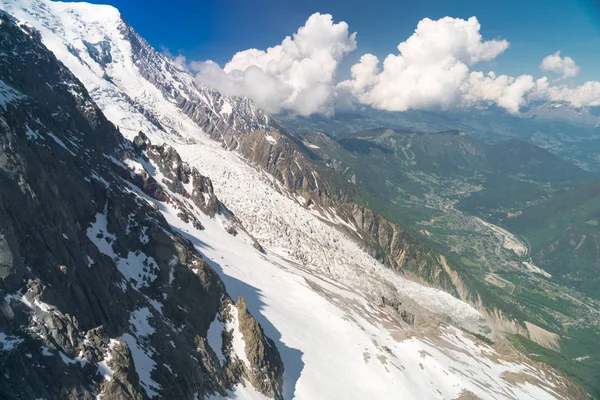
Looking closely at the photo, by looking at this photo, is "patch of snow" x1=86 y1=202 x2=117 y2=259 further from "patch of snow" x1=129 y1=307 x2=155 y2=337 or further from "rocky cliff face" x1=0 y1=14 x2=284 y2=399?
"patch of snow" x1=129 y1=307 x2=155 y2=337

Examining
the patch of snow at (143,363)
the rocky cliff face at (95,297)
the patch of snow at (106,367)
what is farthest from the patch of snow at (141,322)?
the patch of snow at (106,367)

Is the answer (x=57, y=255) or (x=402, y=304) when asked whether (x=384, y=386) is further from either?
(x=402, y=304)

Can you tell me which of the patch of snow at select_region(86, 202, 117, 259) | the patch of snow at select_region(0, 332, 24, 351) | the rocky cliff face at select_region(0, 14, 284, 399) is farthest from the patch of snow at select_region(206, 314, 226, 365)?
the patch of snow at select_region(0, 332, 24, 351)

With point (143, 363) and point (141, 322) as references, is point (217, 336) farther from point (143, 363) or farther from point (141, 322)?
point (143, 363)

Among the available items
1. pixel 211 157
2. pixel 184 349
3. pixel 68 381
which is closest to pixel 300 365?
pixel 184 349

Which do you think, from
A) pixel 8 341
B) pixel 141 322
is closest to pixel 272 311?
pixel 141 322

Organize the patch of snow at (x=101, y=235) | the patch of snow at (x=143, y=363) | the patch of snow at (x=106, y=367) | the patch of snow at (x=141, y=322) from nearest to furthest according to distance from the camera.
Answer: the patch of snow at (x=106, y=367), the patch of snow at (x=143, y=363), the patch of snow at (x=141, y=322), the patch of snow at (x=101, y=235)

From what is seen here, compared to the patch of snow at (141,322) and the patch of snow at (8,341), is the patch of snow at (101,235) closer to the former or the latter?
the patch of snow at (141,322)

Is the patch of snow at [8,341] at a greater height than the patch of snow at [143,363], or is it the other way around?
the patch of snow at [8,341]

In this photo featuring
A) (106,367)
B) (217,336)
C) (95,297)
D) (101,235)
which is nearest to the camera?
(106,367)
